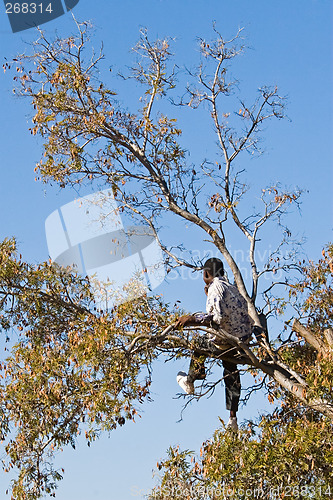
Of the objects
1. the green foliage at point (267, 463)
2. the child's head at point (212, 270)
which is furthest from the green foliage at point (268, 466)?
the child's head at point (212, 270)

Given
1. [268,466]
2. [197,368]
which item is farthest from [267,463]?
[197,368]

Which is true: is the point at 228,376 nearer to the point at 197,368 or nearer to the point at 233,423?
the point at 197,368

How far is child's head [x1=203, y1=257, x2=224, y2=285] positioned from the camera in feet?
29.6

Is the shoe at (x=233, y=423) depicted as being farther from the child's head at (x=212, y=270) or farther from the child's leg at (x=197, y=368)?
the child's head at (x=212, y=270)

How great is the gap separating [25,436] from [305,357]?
11.2 ft

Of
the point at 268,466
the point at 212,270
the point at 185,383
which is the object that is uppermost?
the point at 212,270

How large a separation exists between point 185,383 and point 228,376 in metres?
0.55

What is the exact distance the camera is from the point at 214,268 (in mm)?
9125

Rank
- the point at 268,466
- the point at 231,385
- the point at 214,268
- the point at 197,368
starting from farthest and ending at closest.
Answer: the point at 231,385 < the point at 214,268 < the point at 197,368 < the point at 268,466

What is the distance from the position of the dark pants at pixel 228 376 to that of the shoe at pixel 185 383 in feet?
0.20

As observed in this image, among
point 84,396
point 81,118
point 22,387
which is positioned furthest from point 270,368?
point 81,118

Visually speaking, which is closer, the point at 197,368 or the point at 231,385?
the point at 197,368

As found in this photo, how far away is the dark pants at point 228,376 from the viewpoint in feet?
29.3

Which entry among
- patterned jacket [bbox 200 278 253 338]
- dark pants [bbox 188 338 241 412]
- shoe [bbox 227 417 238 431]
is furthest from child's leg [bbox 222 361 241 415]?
patterned jacket [bbox 200 278 253 338]
